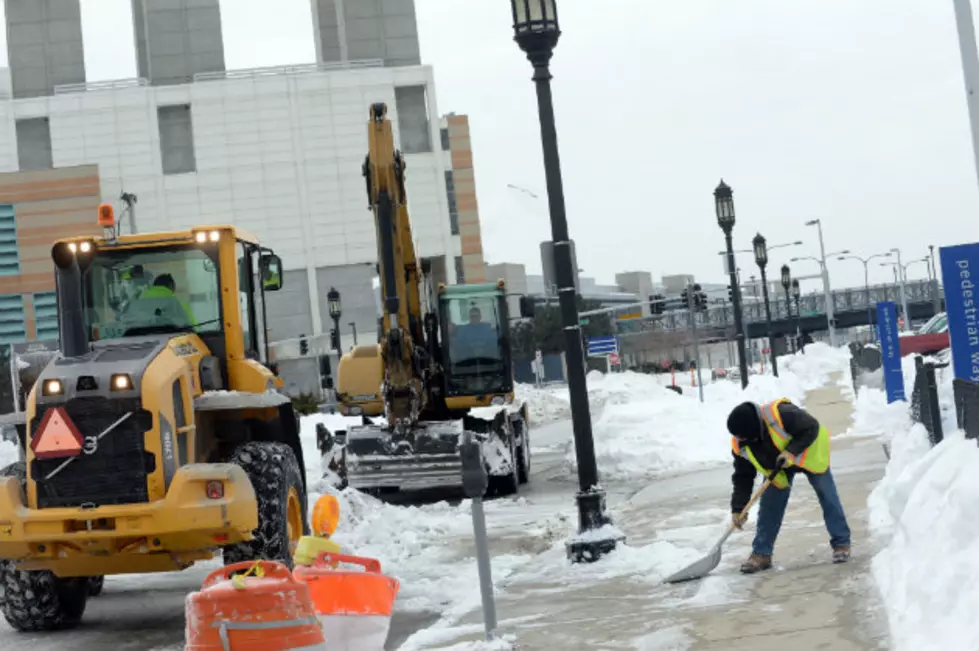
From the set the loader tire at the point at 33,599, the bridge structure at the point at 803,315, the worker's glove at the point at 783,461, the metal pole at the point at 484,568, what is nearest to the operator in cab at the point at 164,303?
the loader tire at the point at 33,599

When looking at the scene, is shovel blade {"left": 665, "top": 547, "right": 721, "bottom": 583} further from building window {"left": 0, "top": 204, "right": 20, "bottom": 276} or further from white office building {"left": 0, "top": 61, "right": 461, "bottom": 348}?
building window {"left": 0, "top": 204, "right": 20, "bottom": 276}

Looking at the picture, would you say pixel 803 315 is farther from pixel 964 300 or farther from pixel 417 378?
pixel 964 300

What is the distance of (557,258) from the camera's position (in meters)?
13.0

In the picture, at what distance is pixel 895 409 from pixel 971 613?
1638cm

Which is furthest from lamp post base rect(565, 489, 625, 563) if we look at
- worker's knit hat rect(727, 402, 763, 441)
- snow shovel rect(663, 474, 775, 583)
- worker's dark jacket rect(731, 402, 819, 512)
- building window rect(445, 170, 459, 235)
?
building window rect(445, 170, 459, 235)

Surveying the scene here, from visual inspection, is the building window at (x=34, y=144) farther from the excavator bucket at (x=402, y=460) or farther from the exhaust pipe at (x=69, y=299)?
the exhaust pipe at (x=69, y=299)

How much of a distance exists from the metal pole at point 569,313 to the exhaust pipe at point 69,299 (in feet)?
13.7

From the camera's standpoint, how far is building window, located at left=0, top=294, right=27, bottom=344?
266 feet

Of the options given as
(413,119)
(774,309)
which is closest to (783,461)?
(413,119)

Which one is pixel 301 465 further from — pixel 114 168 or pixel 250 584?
pixel 114 168

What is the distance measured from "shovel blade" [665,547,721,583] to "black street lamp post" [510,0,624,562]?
1745 mm

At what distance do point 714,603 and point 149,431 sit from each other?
168 inches

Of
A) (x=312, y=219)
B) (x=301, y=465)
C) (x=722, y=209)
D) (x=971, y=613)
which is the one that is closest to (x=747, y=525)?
(x=301, y=465)

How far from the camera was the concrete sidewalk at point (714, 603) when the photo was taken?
27.3ft
